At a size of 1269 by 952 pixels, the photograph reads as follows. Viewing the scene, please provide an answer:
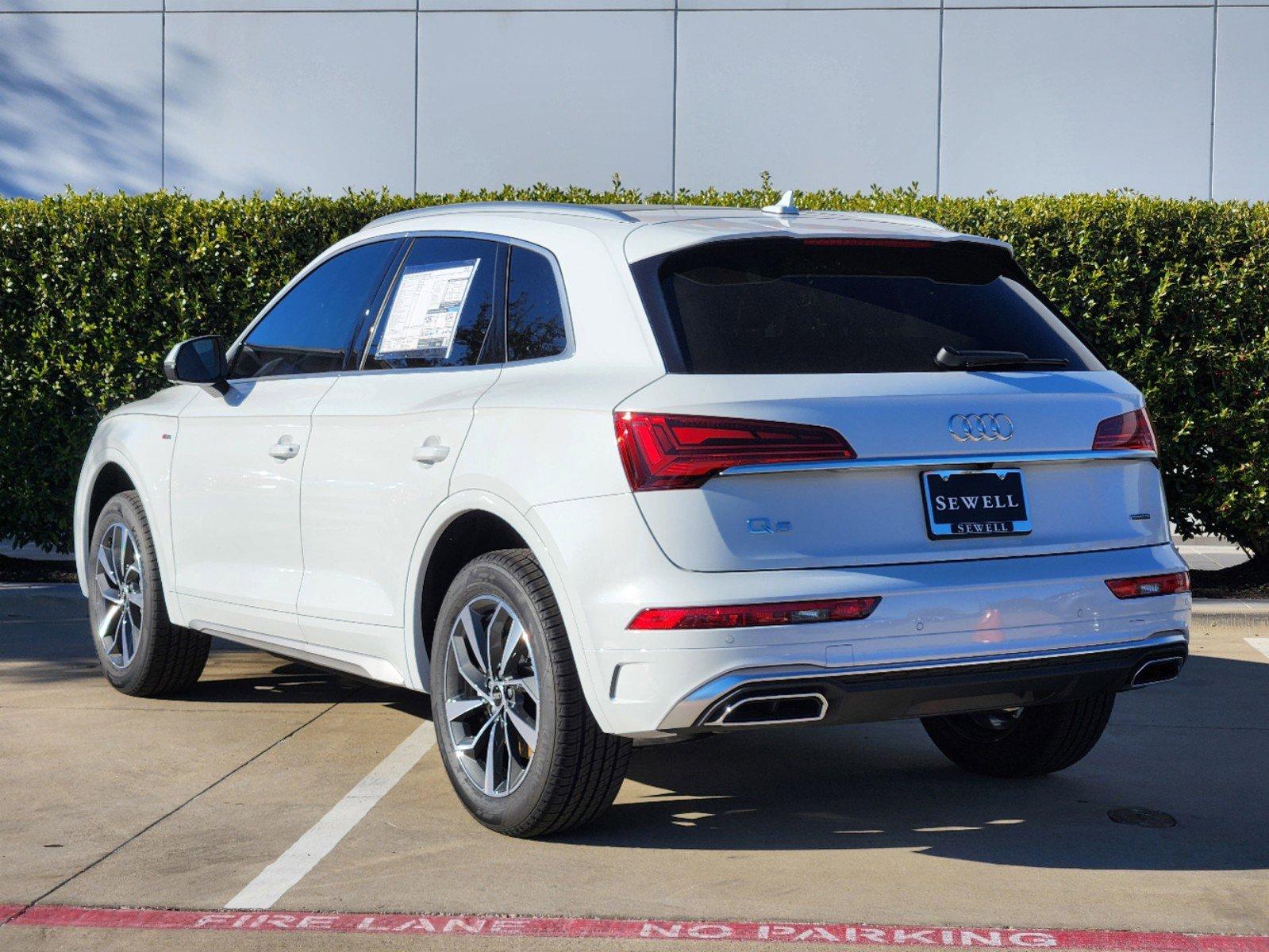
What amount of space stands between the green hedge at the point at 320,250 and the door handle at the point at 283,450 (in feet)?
14.5

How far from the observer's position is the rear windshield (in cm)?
434

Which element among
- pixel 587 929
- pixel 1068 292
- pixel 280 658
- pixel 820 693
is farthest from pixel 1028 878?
Answer: pixel 1068 292

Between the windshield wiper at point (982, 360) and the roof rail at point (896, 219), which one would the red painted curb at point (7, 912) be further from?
the roof rail at point (896, 219)

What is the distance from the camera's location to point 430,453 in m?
4.86

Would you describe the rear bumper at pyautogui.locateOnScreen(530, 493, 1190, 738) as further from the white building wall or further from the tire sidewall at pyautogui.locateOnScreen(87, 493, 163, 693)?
the white building wall

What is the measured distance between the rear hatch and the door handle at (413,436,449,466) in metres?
0.83

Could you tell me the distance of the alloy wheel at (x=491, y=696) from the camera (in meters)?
4.62

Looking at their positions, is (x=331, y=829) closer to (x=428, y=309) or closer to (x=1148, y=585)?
(x=428, y=309)

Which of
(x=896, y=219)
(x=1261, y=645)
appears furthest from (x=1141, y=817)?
(x=1261, y=645)

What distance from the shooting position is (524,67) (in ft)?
43.5

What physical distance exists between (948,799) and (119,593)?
11.9 feet

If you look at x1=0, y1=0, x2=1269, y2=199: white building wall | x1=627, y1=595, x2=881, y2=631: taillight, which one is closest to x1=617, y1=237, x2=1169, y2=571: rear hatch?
x1=627, y1=595, x2=881, y2=631: taillight

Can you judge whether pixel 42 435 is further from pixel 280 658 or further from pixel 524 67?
pixel 524 67

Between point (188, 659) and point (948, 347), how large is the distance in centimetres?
367
